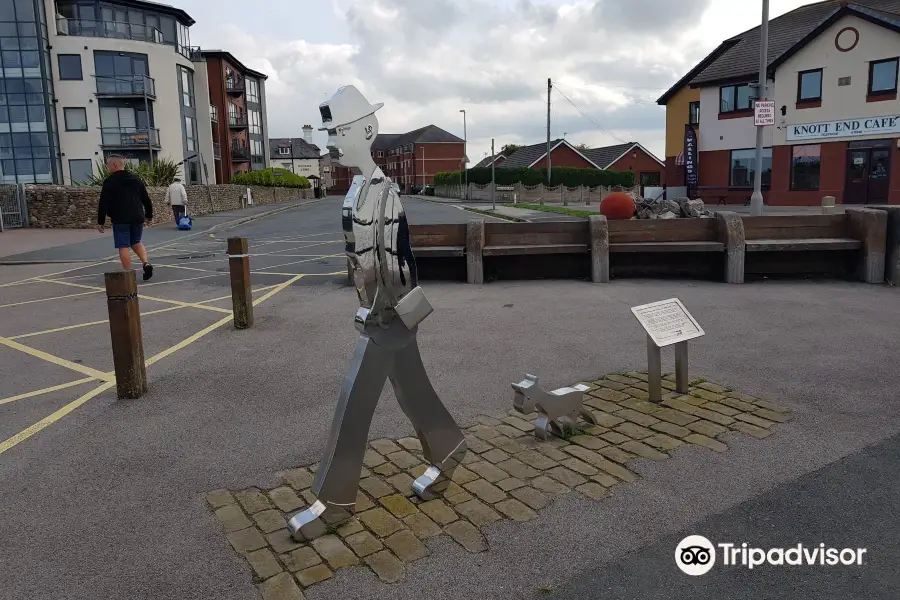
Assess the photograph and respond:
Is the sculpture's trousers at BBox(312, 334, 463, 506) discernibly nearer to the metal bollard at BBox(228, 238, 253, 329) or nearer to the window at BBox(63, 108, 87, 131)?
the metal bollard at BBox(228, 238, 253, 329)

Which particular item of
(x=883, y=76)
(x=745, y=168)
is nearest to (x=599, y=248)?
(x=883, y=76)

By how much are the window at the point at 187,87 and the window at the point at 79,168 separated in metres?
8.74

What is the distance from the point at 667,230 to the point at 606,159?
6372cm

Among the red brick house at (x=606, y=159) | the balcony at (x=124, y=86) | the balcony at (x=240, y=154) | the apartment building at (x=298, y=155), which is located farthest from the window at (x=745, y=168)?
the apartment building at (x=298, y=155)

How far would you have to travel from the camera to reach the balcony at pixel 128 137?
161 feet

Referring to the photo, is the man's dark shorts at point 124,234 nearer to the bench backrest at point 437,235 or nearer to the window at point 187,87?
the bench backrest at point 437,235

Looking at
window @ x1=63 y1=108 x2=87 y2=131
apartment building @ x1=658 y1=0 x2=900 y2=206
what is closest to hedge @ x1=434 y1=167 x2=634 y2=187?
apartment building @ x1=658 y1=0 x2=900 y2=206

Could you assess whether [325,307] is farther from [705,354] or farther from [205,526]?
[205,526]

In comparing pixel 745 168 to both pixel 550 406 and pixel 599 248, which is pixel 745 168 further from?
pixel 550 406

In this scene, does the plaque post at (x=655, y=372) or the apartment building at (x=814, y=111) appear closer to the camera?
the plaque post at (x=655, y=372)

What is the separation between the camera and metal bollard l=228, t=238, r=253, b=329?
8.09 metres

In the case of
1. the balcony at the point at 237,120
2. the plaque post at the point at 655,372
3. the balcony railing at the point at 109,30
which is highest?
the balcony railing at the point at 109,30

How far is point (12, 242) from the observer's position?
20.0m

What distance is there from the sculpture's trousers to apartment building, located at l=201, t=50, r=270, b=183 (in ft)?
207
